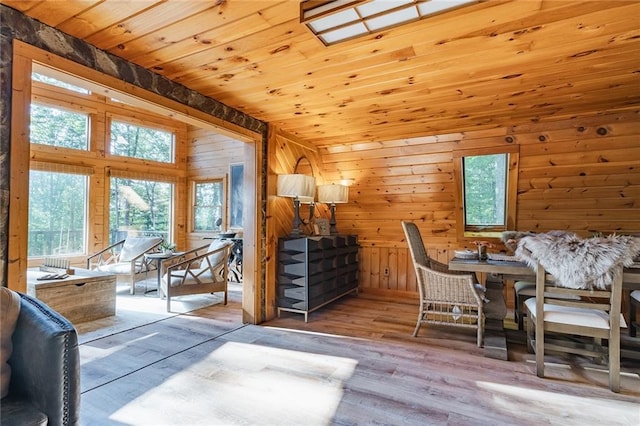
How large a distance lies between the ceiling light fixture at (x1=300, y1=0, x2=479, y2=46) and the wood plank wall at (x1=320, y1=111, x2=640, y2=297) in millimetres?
2566

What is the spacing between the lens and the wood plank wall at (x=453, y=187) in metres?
3.39

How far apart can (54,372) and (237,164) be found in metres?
5.60

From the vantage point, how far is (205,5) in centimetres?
168

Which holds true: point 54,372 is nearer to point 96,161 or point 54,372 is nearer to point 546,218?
point 546,218

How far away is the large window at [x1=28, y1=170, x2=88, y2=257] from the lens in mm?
5047

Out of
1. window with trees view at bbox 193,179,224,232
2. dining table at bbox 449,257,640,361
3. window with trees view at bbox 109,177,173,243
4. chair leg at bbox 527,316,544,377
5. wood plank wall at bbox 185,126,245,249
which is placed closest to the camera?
chair leg at bbox 527,316,544,377

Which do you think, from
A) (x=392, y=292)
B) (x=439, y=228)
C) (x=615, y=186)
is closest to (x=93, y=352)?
(x=392, y=292)

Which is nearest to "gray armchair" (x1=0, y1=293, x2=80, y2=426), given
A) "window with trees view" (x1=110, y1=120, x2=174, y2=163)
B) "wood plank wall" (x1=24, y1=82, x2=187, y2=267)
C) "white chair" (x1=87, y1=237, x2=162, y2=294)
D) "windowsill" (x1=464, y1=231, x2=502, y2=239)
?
"white chair" (x1=87, y1=237, x2=162, y2=294)

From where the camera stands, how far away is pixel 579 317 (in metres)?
2.26

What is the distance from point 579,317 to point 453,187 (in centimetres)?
217

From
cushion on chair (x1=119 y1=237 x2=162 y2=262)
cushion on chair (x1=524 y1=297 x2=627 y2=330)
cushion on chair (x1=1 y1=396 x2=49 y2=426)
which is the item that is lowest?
cushion on chair (x1=524 y1=297 x2=627 y2=330)

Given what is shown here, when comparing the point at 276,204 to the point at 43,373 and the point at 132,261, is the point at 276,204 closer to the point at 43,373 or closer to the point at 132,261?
the point at 132,261

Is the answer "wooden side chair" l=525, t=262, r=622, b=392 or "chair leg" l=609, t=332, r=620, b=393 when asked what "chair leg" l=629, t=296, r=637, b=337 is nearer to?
"wooden side chair" l=525, t=262, r=622, b=392

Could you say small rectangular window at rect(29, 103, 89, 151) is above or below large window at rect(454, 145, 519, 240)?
above
